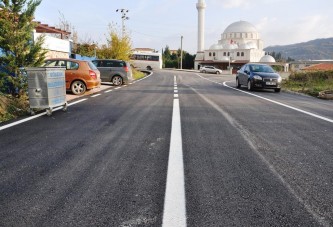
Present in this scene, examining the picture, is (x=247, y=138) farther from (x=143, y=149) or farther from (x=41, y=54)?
(x=41, y=54)

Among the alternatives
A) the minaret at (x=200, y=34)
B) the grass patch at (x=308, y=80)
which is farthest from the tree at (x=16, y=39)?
the minaret at (x=200, y=34)

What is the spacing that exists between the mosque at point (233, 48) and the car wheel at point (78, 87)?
73.6 metres

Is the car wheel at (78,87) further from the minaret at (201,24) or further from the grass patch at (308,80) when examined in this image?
the minaret at (201,24)

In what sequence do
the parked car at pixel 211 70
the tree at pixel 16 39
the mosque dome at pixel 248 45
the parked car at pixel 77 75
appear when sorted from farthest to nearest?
the mosque dome at pixel 248 45 < the parked car at pixel 211 70 < the parked car at pixel 77 75 < the tree at pixel 16 39

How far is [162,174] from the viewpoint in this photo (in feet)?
11.4

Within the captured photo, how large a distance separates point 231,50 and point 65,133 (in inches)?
3522

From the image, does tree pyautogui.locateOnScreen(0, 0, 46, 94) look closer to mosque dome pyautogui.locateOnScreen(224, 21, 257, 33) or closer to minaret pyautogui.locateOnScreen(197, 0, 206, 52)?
minaret pyautogui.locateOnScreen(197, 0, 206, 52)

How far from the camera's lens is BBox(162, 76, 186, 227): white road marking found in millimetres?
2422

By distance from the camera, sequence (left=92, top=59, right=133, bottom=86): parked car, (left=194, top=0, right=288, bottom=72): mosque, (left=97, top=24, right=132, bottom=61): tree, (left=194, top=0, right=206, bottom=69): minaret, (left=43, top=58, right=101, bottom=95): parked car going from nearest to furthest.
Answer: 1. (left=43, top=58, right=101, bottom=95): parked car
2. (left=92, top=59, right=133, bottom=86): parked car
3. (left=97, top=24, right=132, bottom=61): tree
4. (left=194, top=0, right=288, bottom=72): mosque
5. (left=194, top=0, right=206, bottom=69): minaret

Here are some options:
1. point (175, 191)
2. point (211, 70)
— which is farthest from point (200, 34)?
point (175, 191)

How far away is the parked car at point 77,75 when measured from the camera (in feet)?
43.3

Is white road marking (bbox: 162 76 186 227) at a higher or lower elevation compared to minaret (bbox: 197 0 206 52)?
lower

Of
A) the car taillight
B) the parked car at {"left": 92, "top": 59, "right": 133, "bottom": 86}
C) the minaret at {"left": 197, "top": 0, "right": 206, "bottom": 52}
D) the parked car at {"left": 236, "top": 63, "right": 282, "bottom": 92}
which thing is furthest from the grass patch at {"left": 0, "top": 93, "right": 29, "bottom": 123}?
the minaret at {"left": 197, "top": 0, "right": 206, "bottom": 52}

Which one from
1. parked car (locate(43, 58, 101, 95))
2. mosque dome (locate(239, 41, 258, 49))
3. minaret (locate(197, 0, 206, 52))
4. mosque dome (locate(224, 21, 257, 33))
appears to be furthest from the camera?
mosque dome (locate(224, 21, 257, 33))
